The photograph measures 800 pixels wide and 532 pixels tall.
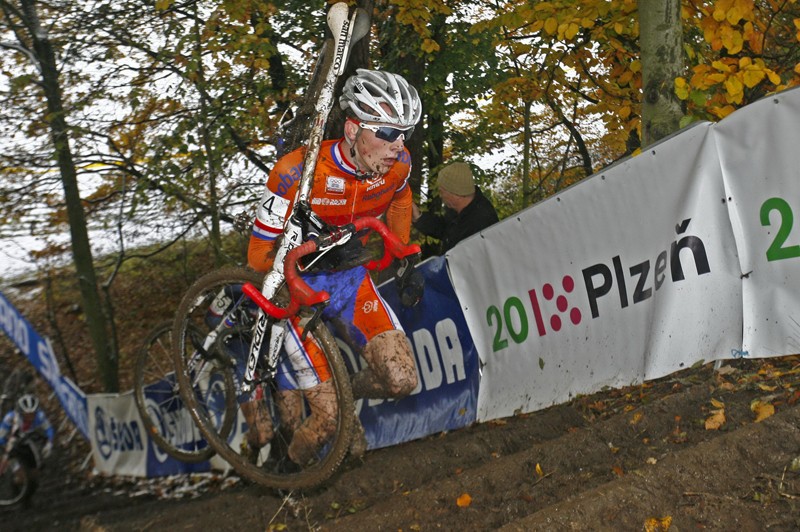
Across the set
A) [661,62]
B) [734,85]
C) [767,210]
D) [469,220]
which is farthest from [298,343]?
[734,85]

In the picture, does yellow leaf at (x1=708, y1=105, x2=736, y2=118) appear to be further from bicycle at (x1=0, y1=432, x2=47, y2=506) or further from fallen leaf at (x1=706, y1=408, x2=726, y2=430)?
bicycle at (x1=0, y1=432, x2=47, y2=506)

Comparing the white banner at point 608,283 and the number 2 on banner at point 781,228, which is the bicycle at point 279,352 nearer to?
the white banner at point 608,283

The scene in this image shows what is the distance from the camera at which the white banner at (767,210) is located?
4.24 m

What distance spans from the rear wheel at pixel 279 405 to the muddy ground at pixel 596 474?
0.73 feet

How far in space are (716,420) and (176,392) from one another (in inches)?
196

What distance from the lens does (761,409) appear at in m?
3.93

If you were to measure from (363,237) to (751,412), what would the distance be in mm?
2672

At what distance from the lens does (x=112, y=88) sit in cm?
1129

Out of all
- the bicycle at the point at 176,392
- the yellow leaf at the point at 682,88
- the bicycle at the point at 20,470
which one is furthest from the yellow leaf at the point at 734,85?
the bicycle at the point at 20,470


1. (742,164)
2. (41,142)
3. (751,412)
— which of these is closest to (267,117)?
(41,142)

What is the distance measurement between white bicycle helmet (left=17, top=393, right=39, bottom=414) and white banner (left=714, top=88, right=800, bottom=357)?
25.4 feet

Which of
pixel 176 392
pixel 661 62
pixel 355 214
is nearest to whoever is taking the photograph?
pixel 355 214

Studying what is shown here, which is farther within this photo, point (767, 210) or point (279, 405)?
point (279, 405)

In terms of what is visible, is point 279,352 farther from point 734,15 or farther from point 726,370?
point 734,15
